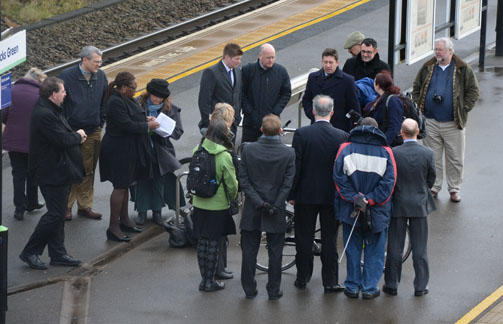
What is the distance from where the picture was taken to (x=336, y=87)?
36.0 feet

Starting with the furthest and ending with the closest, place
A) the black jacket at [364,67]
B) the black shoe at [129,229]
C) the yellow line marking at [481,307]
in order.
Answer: the black jacket at [364,67], the black shoe at [129,229], the yellow line marking at [481,307]

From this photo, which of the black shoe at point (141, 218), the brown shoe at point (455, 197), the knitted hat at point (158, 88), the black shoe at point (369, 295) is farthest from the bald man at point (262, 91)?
the black shoe at point (369, 295)

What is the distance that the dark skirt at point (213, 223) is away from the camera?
8992 mm

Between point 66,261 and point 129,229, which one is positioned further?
point 129,229

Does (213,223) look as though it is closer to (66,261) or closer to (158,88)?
(66,261)

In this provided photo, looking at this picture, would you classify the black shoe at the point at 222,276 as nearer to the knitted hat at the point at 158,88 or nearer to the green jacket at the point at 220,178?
the green jacket at the point at 220,178

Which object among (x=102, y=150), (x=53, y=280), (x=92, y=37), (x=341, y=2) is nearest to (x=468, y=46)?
(x=341, y=2)

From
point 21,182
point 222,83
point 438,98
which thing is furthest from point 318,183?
point 21,182

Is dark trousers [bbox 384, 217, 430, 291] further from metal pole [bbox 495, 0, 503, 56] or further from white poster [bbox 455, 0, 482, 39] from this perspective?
metal pole [bbox 495, 0, 503, 56]

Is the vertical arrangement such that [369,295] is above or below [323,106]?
below

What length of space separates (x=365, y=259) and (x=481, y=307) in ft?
3.60

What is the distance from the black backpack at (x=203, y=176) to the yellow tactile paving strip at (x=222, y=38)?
731 cm

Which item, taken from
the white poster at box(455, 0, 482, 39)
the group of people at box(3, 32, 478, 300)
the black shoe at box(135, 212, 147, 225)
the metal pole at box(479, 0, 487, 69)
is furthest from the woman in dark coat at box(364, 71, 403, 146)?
the metal pole at box(479, 0, 487, 69)

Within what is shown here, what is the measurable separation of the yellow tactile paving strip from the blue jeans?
782cm
